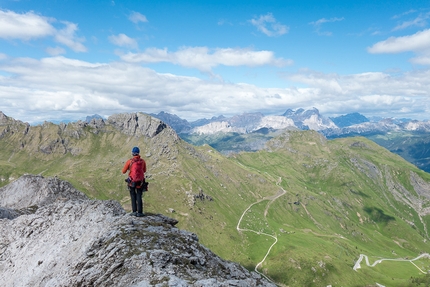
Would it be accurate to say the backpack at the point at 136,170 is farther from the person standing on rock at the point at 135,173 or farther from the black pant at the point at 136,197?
the black pant at the point at 136,197

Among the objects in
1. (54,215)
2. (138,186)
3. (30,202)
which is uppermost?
(138,186)

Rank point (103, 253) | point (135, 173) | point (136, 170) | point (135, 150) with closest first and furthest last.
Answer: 1. point (103, 253)
2. point (135, 150)
3. point (135, 173)
4. point (136, 170)

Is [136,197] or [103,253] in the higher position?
[136,197]

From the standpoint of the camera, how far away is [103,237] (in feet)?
115

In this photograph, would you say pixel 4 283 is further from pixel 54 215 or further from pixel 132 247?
pixel 132 247

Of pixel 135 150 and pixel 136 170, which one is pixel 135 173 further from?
pixel 135 150

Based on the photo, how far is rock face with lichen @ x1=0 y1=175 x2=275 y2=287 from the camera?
27.7 metres

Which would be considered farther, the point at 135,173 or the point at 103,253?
the point at 135,173

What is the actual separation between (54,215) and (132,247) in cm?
2973

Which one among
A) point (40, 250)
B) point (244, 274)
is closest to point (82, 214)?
point (40, 250)

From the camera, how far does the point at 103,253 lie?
105 feet

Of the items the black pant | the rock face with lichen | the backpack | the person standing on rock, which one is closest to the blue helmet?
the person standing on rock

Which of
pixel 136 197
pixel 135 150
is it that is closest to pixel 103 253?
pixel 136 197

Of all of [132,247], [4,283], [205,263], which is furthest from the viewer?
[4,283]
